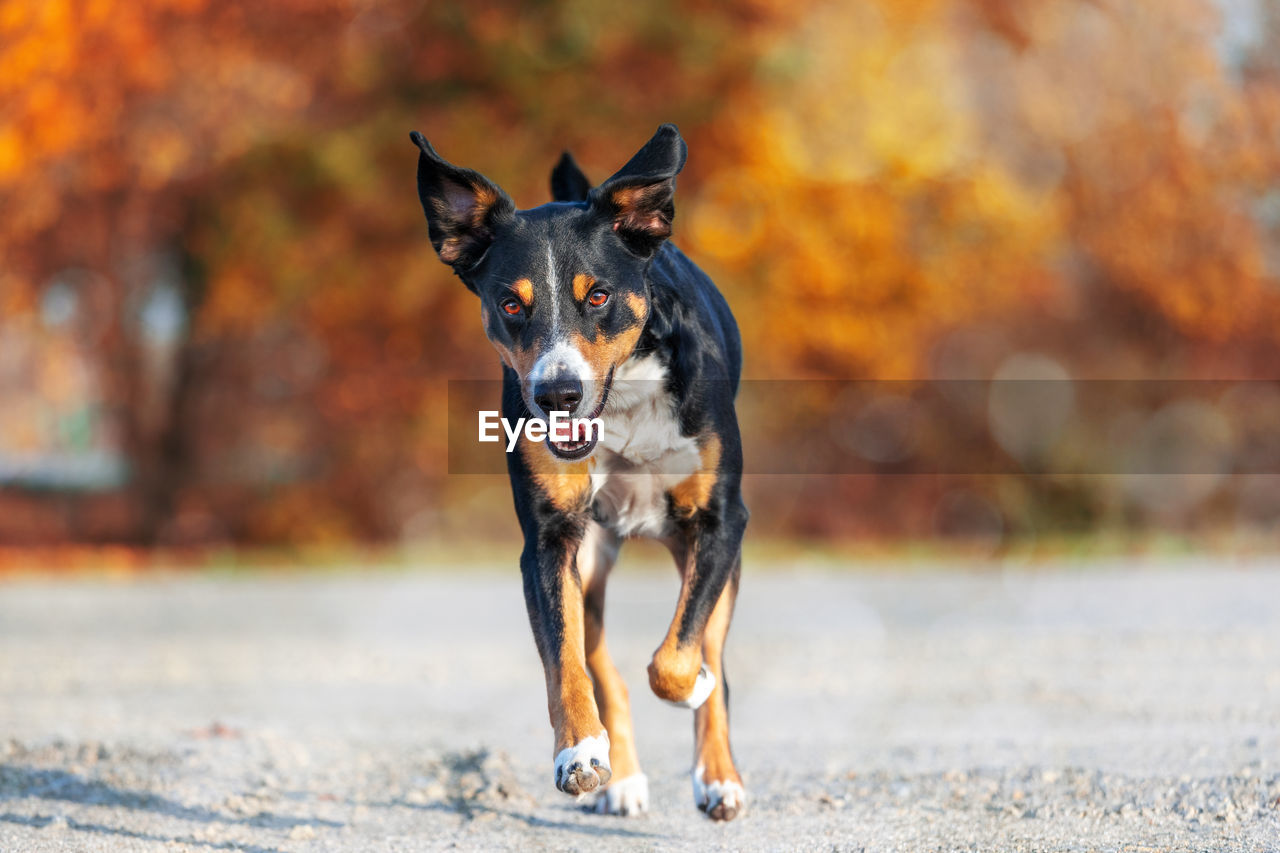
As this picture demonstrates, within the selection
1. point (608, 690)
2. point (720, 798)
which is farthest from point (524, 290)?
point (720, 798)

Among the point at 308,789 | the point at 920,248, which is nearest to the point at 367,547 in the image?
the point at 920,248

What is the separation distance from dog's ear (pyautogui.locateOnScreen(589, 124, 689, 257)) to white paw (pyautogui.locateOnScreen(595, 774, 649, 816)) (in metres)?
2.13

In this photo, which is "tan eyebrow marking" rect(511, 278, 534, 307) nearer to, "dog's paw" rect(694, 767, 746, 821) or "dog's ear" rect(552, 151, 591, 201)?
"dog's ear" rect(552, 151, 591, 201)

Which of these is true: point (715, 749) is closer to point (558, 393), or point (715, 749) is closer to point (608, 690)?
point (608, 690)

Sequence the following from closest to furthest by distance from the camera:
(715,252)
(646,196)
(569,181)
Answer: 1. (646,196)
2. (569,181)
3. (715,252)

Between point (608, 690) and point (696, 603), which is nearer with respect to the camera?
point (696, 603)

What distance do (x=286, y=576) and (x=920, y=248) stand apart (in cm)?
987

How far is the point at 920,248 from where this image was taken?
2119 cm

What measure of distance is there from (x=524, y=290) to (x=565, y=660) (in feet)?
3.85

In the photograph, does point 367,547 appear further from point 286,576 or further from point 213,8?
point 213,8

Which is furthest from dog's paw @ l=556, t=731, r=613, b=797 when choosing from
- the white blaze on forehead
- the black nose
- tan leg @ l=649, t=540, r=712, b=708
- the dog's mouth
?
the white blaze on forehead

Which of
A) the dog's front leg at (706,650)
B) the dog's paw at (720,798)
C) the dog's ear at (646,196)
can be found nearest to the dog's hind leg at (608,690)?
the dog's front leg at (706,650)

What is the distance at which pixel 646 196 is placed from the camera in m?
4.92

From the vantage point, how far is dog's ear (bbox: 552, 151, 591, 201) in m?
6.35
